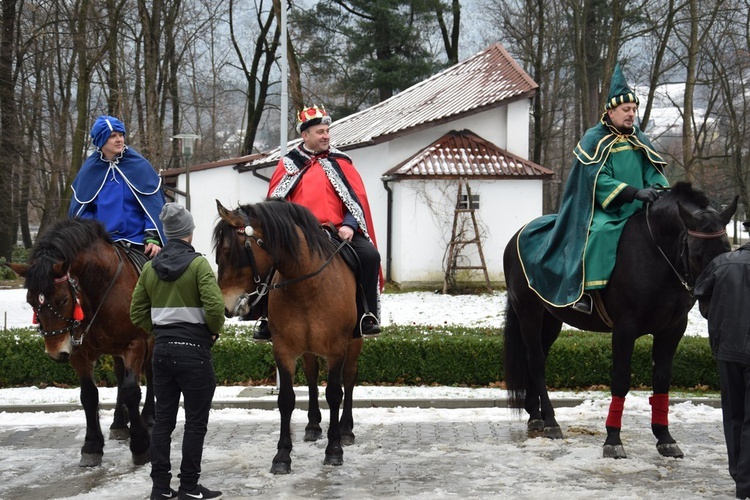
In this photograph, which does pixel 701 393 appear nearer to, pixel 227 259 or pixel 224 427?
pixel 224 427

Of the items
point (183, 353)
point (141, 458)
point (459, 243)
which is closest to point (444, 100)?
point (459, 243)

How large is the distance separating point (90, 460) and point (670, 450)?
4.65 metres

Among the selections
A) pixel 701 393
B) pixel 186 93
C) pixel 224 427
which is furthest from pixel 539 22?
pixel 224 427

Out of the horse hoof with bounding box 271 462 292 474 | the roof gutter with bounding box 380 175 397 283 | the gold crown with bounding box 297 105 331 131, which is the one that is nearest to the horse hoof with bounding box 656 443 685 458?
the horse hoof with bounding box 271 462 292 474

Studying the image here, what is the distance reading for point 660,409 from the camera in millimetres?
7328

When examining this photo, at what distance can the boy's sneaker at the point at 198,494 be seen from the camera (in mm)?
5902

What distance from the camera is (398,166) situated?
22.9 m

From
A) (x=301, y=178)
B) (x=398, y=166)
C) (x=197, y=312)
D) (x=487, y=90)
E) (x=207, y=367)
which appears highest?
(x=487, y=90)

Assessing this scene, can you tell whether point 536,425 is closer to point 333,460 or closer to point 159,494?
point 333,460

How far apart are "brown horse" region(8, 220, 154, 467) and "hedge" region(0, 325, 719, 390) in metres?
3.23

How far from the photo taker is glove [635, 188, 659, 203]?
702 centimetres

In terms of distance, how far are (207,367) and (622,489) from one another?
119 inches

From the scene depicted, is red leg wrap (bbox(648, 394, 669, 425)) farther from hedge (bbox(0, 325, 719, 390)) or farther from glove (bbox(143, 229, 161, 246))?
glove (bbox(143, 229, 161, 246))

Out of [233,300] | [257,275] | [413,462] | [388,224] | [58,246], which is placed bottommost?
[413,462]
